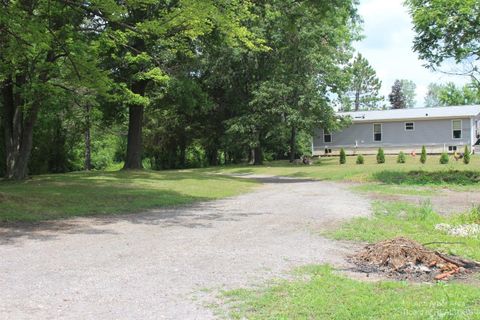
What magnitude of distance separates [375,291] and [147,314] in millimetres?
2439

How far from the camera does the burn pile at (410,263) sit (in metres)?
6.38

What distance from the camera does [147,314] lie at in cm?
481

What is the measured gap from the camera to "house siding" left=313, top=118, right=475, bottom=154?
41.8 meters

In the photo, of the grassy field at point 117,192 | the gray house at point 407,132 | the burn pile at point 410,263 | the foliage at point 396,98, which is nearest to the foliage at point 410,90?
the foliage at point 396,98

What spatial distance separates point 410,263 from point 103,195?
A: 11.4m

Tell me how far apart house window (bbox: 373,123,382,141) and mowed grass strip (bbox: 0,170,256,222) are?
24470mm

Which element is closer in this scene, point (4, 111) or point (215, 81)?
point (4, 111)

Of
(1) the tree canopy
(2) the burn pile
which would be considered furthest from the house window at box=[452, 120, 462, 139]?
(2) the burn pile

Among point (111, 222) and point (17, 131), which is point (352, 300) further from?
point (17, 131)

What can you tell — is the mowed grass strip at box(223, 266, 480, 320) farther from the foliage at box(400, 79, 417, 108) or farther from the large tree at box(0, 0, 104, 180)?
the foliage at box(400, 79, 417, 108)

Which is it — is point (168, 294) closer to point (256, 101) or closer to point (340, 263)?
point (340, 263)

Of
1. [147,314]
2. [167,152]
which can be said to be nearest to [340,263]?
[147,314]

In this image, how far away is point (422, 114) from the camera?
42.9 m

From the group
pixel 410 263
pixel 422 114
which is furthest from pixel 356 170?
pixel 410 263
